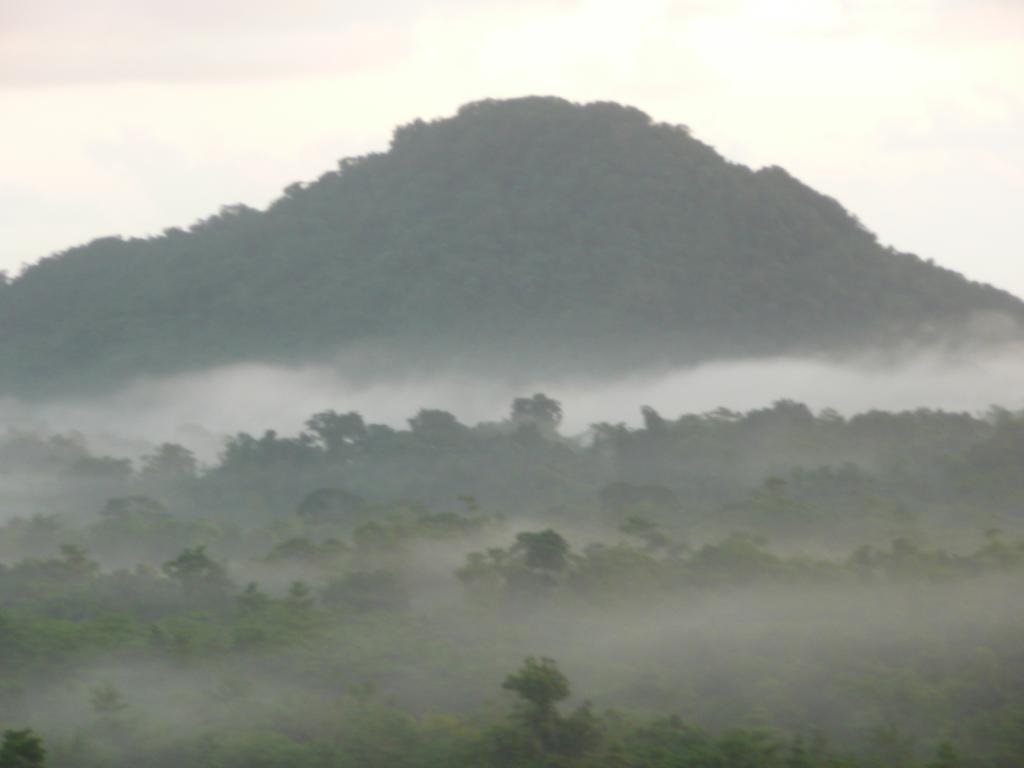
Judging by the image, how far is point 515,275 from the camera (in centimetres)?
7044

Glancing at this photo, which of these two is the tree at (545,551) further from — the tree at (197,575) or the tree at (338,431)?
the tree at (338,431)

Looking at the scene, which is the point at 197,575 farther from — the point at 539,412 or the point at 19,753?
the point at 539,412

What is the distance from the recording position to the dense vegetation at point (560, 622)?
2433 cm

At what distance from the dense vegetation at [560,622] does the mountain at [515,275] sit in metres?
17.9

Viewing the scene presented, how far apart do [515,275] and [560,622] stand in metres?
40.0

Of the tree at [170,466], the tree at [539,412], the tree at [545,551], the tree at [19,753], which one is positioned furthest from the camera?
the tree at [539,412]

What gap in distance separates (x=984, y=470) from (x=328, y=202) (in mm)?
39811

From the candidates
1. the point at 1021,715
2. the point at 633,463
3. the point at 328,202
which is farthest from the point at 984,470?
the point at 328,202

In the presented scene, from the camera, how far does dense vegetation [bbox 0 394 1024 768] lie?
79.8 feet

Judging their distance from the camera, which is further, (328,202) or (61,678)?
Answer: (328,202)

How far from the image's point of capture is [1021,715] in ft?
79.2

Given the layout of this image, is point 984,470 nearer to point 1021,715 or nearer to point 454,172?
point 1021,715

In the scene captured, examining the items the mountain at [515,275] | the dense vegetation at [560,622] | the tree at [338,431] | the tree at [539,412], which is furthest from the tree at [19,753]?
the mountain at [515,275]

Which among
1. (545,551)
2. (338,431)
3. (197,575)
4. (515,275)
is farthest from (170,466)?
(545,551)
